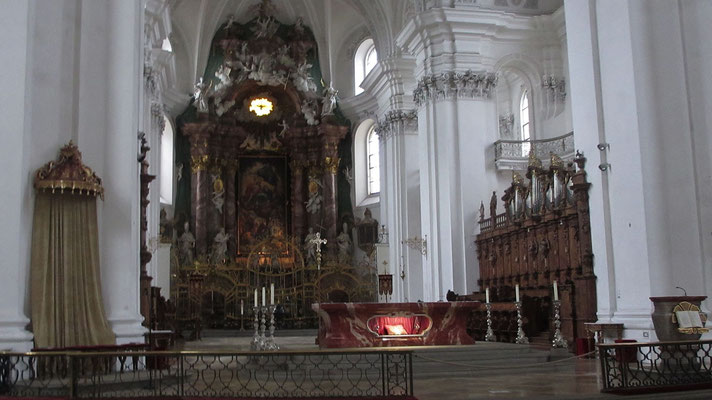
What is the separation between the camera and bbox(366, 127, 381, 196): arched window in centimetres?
3119

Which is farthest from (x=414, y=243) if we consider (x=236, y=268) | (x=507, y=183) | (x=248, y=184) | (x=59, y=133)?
(x=59, y=133)

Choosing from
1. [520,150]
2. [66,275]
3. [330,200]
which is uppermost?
[520,150]

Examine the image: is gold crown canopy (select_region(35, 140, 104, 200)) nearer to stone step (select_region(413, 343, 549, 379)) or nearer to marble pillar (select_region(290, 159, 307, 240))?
stone step (select_region(413, 343, 549, 379))

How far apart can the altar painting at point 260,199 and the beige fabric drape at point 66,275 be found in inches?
787

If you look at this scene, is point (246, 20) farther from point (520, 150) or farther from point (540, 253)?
point (540, 253)

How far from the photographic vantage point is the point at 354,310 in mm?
13008

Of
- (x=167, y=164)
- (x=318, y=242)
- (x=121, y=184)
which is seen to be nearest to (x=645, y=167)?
(x=121, y=184)

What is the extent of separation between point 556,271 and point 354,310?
5.82m

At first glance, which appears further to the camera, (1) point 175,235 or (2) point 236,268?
(1) point 175,235

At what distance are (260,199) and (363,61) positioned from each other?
701cm

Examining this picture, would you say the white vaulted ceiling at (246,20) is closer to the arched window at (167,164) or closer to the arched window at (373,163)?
the arched window at (167,164)

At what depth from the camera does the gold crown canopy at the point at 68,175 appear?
10055mm

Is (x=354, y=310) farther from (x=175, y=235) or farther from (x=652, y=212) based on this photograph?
(x=175, y=235)

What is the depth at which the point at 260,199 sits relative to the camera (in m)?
31.4
